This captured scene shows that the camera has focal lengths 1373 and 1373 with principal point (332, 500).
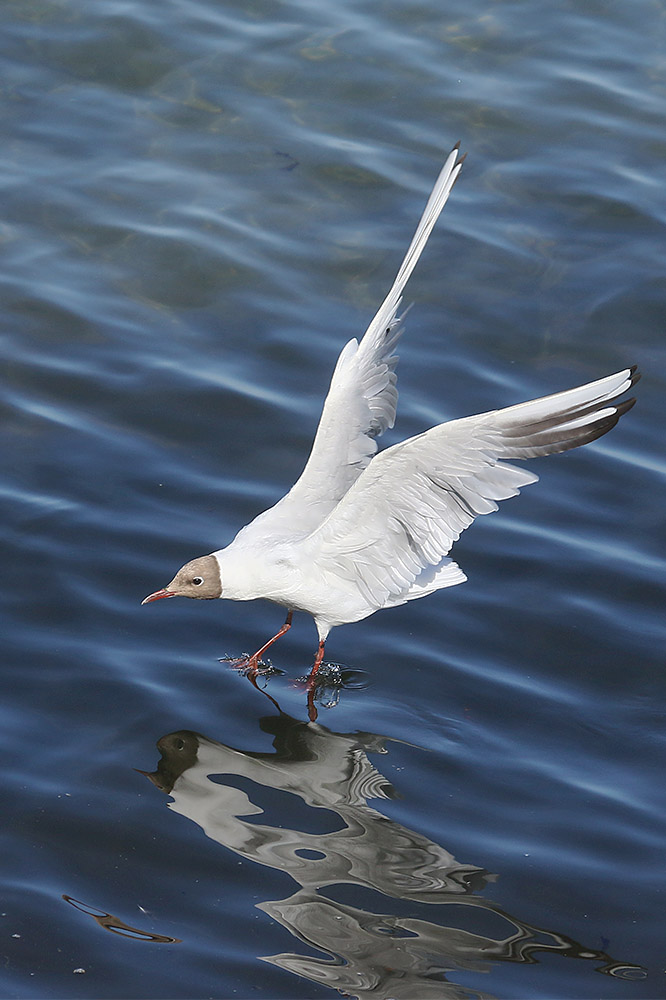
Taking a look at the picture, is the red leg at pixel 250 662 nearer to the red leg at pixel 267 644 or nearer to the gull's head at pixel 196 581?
the red leg at pixel 267 644

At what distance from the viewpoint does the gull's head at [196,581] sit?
6.16 m

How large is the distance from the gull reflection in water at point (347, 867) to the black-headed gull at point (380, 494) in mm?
644

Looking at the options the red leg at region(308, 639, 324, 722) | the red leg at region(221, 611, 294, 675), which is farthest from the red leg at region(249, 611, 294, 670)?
the red leg at region(308, 639, 324, 722)

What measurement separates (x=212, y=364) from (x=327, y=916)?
172 inches

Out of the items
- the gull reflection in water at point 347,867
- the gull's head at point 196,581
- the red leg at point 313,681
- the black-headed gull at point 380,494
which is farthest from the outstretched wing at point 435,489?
the gull reflection in water at point 347,867

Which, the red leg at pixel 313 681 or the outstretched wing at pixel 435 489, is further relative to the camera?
the red leg at pixel 313 681

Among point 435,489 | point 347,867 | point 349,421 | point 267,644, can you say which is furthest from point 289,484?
point 347,867

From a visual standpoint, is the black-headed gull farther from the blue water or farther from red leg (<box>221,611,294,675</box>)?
the blue water

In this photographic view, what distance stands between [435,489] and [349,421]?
130 centimetres

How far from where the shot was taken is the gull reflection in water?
4.98 meters

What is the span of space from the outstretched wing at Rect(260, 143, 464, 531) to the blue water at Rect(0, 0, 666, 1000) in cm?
68

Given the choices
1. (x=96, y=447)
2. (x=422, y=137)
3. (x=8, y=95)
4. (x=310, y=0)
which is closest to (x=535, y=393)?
(x=96, y=447)

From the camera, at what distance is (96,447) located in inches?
309

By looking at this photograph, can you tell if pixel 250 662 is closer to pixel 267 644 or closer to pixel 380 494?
pixel 267 644
